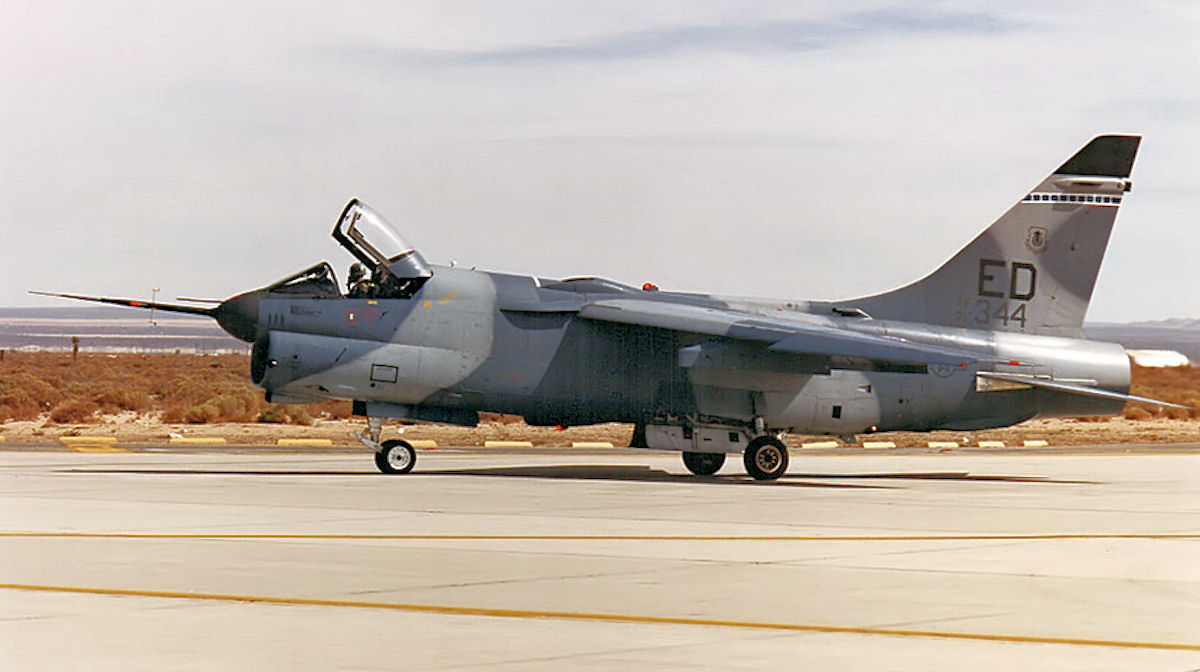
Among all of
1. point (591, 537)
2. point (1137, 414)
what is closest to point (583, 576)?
point (591, 537)

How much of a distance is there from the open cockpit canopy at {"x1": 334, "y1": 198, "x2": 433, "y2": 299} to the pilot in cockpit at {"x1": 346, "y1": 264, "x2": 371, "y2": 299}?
0.30 feet

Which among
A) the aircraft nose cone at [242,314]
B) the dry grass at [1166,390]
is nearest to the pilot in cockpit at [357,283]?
the aircraft nose cone at [242,314]

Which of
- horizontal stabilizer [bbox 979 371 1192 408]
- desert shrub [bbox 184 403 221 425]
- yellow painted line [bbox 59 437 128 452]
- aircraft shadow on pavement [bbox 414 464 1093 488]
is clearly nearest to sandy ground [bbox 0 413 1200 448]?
yellow painted line [bbox 59 437 128 452]

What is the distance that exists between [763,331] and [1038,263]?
5690 millimetres

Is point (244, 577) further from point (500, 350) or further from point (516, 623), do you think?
point (500, 350)

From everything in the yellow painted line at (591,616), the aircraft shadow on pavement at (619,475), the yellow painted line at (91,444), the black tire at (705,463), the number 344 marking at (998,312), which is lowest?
the yellow painted line at (591,616)

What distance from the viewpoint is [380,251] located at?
2322 centimetres

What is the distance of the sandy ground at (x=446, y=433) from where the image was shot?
37094mm

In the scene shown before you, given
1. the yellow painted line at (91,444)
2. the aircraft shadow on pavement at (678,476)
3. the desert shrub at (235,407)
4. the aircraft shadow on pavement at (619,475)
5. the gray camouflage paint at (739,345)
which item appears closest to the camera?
the gray camouflage paint at (739,345)

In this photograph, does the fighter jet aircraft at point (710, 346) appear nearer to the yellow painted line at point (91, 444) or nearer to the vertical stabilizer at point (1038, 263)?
the vertical stabilizer at point (1038, 263)

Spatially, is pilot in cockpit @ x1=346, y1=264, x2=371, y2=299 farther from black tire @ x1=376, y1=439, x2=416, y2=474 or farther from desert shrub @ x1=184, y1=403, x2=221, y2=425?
desert shrub @ x1=184, y1=403, x2=221, y2=425

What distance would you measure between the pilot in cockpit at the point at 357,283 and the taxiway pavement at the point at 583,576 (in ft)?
9.79

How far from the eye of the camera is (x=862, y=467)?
28.6 m

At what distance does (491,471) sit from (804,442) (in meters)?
17.1
